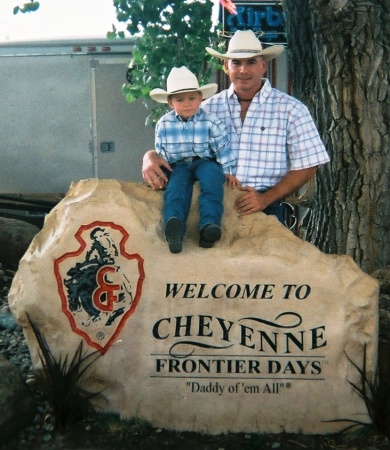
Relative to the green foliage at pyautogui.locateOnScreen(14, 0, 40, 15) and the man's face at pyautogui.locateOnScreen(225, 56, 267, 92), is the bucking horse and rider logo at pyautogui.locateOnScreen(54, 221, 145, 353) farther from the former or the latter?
the green foliage at pyautogui.locateOnScreen(14, 0, 40, 15)

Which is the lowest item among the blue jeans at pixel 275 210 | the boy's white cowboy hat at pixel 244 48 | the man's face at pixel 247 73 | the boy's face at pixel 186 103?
the blue jeans at pixel 275 210

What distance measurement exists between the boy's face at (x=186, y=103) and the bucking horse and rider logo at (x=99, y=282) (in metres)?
0.70

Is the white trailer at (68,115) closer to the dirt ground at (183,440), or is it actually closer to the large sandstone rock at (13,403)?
the large sandstone rock at (13,403)

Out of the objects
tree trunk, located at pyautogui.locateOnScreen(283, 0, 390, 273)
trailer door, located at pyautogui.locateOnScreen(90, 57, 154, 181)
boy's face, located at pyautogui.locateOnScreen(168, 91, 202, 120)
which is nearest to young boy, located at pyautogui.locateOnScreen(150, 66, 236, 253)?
boy's face, located at pyautogui.locateOnScreen(168, 91, 202, 120)

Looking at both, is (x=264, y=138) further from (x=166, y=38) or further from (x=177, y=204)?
(x=166, y=38)

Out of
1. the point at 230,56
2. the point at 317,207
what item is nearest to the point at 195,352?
the point at 230,56

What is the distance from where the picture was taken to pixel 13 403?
4262mm

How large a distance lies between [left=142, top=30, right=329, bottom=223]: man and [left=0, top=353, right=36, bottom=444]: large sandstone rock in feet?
4.28

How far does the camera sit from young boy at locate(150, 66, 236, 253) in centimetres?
423

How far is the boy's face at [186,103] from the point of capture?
4.37m

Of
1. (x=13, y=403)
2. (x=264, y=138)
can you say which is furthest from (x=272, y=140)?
(x=13, y=403)

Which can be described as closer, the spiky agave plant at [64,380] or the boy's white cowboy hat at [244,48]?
the spiky agave plant at [64,380]

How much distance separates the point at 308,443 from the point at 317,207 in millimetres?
2205

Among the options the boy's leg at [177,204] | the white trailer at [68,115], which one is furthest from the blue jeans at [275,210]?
the white trailer at [68,115]
